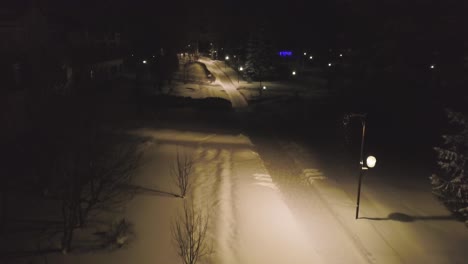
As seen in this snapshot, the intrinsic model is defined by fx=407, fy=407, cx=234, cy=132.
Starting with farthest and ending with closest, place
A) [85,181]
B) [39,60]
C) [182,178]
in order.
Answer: [39,60] → [182,178] → [85,181]

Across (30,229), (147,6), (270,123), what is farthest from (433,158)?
(147,6)

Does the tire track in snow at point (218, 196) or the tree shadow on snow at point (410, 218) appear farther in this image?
the tree shadow on snow at point (410, 218)

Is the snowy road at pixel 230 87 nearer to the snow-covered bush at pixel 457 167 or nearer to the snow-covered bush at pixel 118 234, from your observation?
the snow-covered bush at pixel 457 167

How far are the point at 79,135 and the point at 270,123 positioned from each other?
1718cm

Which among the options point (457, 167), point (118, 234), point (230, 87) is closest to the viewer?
point (118, 234)

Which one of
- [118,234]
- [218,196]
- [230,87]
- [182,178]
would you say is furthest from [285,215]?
[230,87]

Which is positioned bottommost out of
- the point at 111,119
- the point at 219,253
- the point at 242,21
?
the point at 219,253

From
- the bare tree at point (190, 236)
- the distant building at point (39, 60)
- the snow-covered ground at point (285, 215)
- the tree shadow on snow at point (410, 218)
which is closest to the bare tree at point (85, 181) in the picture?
the snow-covered ground at point (285, 215)

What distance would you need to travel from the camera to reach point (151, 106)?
1254 inches

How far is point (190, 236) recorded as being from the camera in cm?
906

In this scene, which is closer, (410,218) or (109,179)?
(109,179)

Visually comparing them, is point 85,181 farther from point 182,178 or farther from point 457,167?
point 457,167

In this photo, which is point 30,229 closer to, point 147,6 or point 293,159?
point 293,159

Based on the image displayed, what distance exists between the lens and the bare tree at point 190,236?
9.38m
